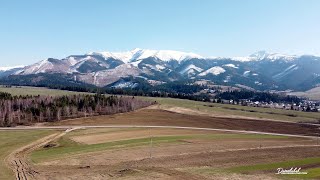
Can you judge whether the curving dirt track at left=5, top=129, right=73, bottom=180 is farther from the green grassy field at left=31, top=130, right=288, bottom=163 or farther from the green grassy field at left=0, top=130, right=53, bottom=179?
the green grassy field at left=31, top=130, right=288, bottom=163

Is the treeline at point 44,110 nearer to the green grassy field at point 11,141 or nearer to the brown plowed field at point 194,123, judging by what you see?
the brown plowed field at point 194,123

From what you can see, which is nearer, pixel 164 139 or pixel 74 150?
pixel 74 150


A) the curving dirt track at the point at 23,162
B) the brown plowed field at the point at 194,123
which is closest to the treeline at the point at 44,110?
the brown plowed field at the point at 194,123

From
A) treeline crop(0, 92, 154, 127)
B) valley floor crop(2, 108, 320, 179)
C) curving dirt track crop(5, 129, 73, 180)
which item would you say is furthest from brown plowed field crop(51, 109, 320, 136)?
curving dirt track crop(5, 129, 73, 180)

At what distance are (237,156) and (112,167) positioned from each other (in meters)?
26.9

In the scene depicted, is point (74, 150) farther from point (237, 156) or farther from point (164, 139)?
point (237, 156)

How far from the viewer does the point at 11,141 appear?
100375 mm

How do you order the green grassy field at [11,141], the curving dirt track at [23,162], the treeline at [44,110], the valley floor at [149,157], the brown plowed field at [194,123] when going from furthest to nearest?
the treeline at [44,110], the brown plowed field at [194,123], the green grassy field at [11,141], the valley floor at [149,157], the curving dirt track at [23,162]

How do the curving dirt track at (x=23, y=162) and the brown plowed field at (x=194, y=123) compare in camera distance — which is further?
the brown plowed field at (x=194, y=123)

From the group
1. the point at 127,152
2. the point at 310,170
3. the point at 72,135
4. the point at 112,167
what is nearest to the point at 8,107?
the point at 72,135

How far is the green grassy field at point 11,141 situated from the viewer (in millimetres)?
62844

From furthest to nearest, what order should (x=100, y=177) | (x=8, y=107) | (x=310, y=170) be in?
1. (x=8, y=107)
2. (x=310, y=170)
3. (x=100, y=177)

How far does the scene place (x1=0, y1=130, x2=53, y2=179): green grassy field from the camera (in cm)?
6284

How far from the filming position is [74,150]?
84500 mm
